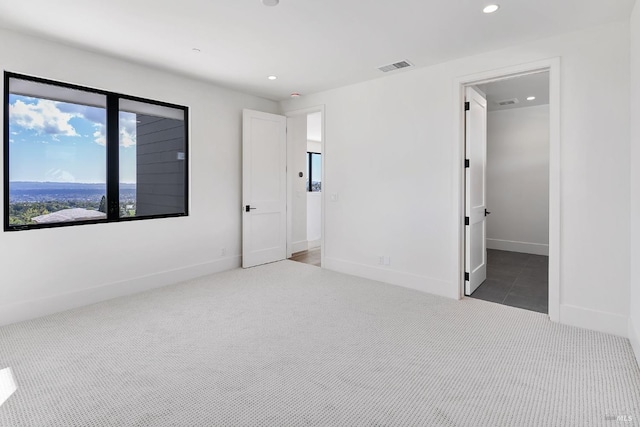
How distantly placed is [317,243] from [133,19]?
5078 mm

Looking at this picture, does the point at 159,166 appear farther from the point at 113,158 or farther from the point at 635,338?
the point at 635,338

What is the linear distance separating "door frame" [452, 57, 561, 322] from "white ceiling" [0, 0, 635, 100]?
0.87 ft

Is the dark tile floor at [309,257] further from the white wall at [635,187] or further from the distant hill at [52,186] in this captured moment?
the white wall at [635,187]

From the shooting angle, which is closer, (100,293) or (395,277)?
(100,293)

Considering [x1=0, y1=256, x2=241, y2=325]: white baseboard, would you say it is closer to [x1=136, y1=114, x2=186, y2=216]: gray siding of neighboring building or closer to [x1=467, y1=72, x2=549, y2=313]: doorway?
[x1=136, y1=114, x2=186, y2=216]: gray siding of neighboring building

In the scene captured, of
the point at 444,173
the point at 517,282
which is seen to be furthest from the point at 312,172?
the point at 517,282

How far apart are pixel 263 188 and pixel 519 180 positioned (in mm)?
4762

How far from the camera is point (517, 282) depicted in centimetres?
440

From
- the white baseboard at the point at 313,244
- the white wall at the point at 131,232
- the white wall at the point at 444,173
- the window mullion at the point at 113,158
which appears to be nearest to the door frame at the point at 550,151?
the white wall at the point at 444,173

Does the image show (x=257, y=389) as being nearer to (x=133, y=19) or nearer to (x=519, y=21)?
(x=133, y=19)

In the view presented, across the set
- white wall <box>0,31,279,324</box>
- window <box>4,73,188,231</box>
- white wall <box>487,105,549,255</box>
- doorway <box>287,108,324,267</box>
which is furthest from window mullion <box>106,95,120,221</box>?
white wall <box>487,105,549,255</box>

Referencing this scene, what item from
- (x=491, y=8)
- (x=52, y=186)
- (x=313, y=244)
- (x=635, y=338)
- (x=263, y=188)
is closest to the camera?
(x=635, y=338)

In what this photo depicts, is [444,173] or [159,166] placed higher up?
[159,166]

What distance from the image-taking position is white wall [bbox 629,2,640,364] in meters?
2.45
